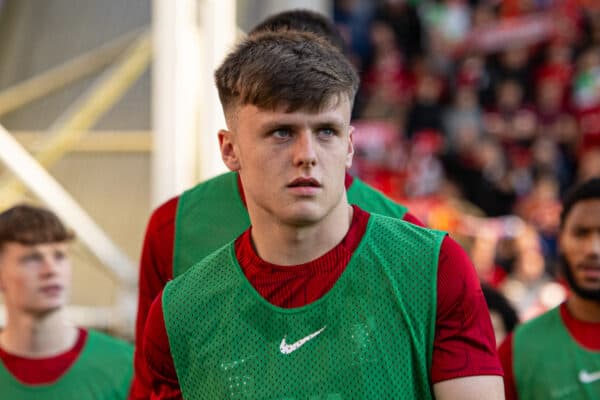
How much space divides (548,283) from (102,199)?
4367mm

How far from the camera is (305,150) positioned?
2.34 m

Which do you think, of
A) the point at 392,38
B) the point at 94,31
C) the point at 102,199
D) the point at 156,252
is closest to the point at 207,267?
the point at 156,252

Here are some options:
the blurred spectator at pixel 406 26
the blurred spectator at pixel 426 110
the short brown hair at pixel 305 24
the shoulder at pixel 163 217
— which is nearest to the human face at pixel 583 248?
the short brown hair at pixel 305 24

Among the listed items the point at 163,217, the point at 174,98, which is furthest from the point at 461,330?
the point at 174,98

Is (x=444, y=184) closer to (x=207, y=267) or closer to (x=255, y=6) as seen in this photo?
(x=255, y=6)

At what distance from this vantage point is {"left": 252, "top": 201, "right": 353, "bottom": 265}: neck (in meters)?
2.48

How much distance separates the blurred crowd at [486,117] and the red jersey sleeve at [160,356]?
6.87 m

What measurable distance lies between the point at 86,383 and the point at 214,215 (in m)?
1.48

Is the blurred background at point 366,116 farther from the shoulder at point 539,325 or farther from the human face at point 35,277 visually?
the shoulder at point 539,325

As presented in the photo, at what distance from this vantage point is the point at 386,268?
8.09 feet

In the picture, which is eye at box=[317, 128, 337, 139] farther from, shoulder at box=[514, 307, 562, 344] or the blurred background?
the blurred background

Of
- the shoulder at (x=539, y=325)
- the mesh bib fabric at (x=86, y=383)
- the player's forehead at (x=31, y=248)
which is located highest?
the player's forehead at (x=31, y=248)

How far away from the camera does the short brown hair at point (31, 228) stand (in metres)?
4.71

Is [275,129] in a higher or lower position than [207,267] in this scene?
higher
